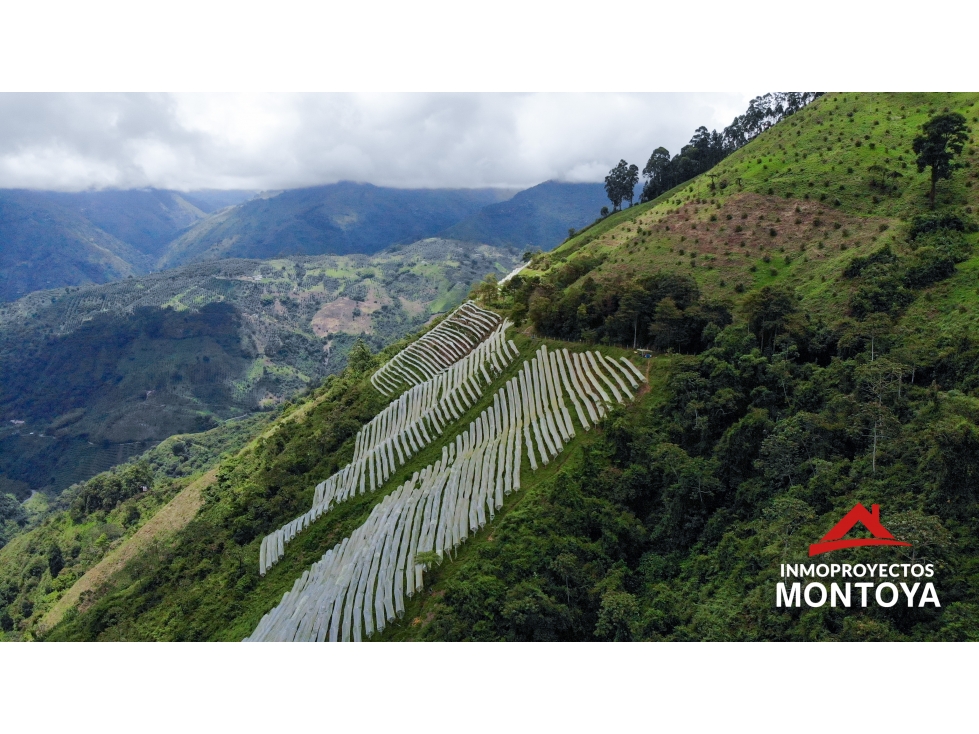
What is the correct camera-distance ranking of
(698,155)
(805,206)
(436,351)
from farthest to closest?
(698,155) → (436,351) → (805,206)

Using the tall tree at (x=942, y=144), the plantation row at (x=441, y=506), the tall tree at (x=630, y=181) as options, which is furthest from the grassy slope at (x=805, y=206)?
the tall tree at (x=630, y=181)

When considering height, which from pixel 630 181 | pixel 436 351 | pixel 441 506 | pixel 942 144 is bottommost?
pixel 441 506

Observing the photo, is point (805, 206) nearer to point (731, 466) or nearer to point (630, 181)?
point (731, 466)

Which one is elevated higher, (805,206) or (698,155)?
(698,155)

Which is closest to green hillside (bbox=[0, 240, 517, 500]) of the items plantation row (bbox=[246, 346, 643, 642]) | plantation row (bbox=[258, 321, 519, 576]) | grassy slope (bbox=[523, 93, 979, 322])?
plantation row (bbox=[258, 321, 519, 576])

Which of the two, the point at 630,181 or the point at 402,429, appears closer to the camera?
the point at 402,429

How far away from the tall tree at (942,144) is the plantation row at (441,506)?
49.1 feet

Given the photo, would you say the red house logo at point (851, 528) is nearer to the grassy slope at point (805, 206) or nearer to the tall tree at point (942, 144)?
the grassy slope at point (805, 206)

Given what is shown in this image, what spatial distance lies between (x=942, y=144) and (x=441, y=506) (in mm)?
23938

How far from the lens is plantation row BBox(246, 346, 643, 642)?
46.6 feet

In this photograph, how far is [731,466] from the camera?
13.8m

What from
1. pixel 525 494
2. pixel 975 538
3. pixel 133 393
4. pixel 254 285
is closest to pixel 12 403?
pixel 133 393

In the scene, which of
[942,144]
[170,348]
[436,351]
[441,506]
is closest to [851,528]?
[441,506]

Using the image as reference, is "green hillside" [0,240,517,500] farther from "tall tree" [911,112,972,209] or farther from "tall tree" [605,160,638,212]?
"tall tree" [911,112,972,209]
